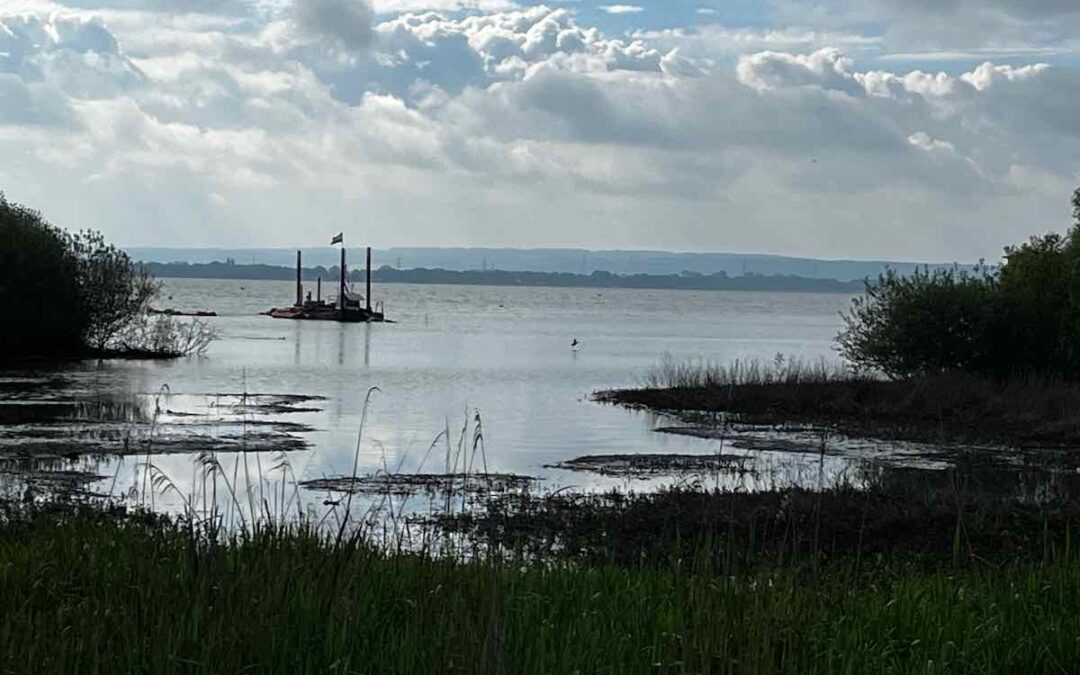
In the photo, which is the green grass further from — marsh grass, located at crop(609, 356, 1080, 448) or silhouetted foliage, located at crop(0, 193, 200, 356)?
silhouetted foliage, located at crop(0, 193, 200, 356)

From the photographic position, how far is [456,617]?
26.7ft

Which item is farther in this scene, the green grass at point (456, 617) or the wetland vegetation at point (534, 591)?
the wetland vegetation at point (534, 591)

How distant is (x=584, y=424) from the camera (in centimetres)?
3991

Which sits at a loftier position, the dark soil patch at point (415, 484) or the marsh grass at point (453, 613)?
the marsh grass at point (453, 613)

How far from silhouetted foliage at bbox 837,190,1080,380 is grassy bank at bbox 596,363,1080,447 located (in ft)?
6.19

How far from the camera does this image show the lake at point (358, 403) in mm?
27891

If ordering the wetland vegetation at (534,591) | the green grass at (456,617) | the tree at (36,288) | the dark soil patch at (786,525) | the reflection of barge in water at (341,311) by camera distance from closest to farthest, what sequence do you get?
the green grass at (456,617) → the wetland vegetation at (534,591) → the dark soil patch at (786,525) → the tree at (36,288) → the reflection of barge in water at (341,311)

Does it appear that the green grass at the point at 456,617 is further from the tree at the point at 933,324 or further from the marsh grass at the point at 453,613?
the tree at the point at 933,324

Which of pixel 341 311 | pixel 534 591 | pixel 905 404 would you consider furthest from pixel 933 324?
pixel 341 311

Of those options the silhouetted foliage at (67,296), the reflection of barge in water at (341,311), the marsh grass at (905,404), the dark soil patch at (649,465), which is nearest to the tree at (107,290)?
the silhouetted foliage at (67,296)

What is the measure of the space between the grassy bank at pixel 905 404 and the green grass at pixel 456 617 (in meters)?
25.7

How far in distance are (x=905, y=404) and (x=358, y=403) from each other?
1585 centimetres

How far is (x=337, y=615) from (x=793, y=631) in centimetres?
268

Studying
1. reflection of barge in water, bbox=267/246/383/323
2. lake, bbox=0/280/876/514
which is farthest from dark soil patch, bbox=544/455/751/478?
reflection of barge in water, bbox=267/246/383/323
